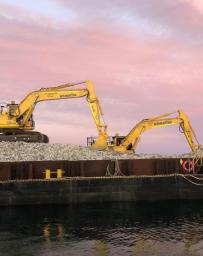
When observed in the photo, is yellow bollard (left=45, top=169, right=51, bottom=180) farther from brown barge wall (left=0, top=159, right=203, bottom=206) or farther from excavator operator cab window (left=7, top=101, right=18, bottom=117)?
excavator operator cab window (left=7, top=101, right=18, bottom=117)

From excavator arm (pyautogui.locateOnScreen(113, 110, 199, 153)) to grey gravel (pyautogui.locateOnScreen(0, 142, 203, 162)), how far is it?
4.39 feet

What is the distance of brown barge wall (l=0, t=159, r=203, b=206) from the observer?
24828 mm

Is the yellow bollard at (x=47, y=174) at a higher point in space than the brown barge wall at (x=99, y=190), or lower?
higher

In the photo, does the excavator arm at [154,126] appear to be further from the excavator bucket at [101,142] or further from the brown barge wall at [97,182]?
the brown barge wall at [97,182]

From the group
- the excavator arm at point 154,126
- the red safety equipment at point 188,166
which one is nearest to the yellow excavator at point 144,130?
the excavator arm at point 154,126

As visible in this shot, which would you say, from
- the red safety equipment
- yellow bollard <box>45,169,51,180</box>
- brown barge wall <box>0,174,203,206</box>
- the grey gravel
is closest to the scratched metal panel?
the red safety equipment

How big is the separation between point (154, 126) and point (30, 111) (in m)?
12.2

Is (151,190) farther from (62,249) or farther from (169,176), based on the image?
(62,249)

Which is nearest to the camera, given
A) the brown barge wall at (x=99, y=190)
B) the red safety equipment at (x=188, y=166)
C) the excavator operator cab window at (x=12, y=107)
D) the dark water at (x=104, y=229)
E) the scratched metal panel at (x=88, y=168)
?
the dark water at (x=104, y=229)

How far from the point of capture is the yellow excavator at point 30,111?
127ft

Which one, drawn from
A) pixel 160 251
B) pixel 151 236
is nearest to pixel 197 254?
pixel 160 251

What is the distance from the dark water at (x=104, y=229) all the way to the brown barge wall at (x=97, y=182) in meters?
0.79

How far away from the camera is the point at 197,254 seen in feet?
46.9

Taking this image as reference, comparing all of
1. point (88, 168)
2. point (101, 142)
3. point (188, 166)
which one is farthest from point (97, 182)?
point (101, 142)
